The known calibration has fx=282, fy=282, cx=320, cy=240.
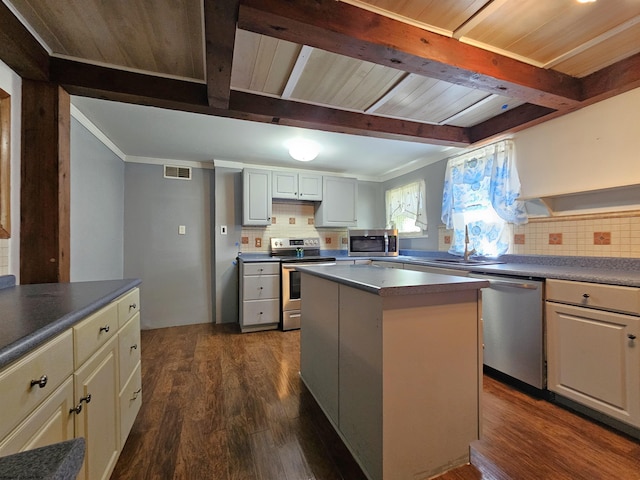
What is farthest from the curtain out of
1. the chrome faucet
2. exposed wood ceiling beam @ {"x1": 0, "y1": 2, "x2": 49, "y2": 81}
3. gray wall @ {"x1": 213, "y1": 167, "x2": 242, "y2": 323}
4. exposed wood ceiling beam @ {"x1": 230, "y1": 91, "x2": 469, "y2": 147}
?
exposed wood ceiling beam @ {"x1": 0, "y1": 2, "x2": 49, "y2": 81}

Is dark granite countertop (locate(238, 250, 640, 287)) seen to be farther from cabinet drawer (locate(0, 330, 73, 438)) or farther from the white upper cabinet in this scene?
cabinet drawer (locate(0, 330, 73, 438))

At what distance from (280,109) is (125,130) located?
168cm

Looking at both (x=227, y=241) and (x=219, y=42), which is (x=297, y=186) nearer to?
(x=227, y=241)

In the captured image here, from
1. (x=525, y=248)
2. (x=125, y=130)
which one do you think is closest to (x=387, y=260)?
(x=525, y=248)

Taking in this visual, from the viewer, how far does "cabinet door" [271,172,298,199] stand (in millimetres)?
3885

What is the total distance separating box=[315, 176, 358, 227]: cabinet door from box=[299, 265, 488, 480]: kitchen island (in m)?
2.74

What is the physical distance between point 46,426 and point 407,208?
4.13 m

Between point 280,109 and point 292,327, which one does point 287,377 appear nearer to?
point 292,327

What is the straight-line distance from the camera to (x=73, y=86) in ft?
5.73

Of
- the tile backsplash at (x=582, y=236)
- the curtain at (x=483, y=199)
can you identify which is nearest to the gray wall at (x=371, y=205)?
the curtain at (x=483, y=199)

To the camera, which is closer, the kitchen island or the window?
the kitchen island

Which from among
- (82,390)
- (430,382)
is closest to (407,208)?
(430,382)

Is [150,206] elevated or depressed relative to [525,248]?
elevated

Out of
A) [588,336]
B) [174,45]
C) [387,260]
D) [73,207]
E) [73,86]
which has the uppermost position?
[174,45]
